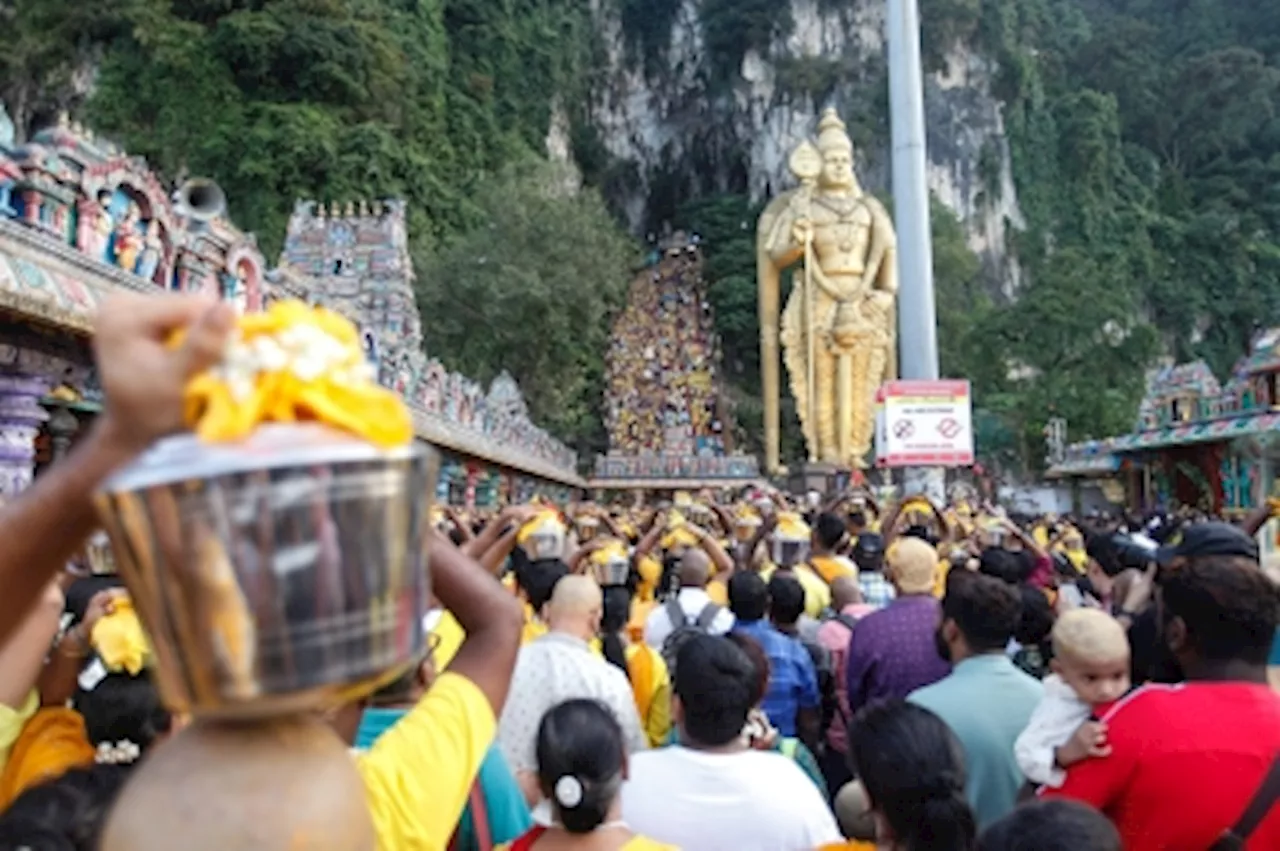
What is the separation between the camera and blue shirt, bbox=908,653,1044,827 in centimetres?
245

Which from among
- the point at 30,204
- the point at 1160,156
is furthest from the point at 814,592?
the point at 1160,156

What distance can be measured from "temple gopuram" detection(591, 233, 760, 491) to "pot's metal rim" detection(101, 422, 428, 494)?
28114 millimetres

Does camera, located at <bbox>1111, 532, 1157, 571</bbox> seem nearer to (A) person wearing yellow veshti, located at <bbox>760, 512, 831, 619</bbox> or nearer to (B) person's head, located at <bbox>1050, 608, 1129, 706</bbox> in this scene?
(A) person wearing yellow veshti, located at <bbox>760, 512, 831, 619</bbox>

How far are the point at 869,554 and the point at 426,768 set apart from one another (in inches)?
159

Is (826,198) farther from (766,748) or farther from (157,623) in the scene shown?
(157,623)

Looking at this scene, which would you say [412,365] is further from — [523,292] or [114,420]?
[114,420]

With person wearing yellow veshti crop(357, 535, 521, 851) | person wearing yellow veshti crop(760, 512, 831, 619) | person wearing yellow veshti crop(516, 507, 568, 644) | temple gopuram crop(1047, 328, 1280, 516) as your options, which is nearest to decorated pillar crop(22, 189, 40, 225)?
person wearing yellow veshti crop(516, 507, 568, 644)

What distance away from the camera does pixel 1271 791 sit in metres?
1.78

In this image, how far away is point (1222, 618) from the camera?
2004 mm

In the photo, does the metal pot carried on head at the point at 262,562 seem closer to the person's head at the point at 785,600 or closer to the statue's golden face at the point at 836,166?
the person's head at the point at 785,600

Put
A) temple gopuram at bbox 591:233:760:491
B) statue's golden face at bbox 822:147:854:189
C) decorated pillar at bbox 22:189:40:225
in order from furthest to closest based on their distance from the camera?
temple gopuram at bbox 591:233:760:491 → statue's golden face at bbox 822:147:854:189 → decorated pillar at bbox 22:189:40:225

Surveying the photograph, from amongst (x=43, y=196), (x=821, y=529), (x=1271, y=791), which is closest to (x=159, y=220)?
(x=43, y=196)

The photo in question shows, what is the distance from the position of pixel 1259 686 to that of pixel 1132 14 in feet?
169

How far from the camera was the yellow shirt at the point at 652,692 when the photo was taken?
332 centimetres
